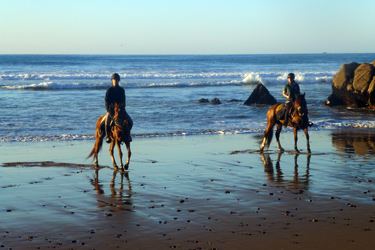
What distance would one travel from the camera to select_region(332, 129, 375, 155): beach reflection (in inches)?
619

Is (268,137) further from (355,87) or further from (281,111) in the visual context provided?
(355,87)

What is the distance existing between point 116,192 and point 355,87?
23576 mm

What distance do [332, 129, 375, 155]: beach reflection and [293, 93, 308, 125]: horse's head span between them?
1.56 metres

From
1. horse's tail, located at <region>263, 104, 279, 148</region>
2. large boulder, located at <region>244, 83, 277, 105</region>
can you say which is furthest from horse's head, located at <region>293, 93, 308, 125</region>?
large boulder, located at <region>244, 83, 277, 105</region>

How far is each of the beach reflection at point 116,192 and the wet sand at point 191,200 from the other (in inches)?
0.9

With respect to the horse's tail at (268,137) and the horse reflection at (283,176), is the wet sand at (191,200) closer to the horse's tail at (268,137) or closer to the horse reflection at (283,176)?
the horse reflection at (283,176)

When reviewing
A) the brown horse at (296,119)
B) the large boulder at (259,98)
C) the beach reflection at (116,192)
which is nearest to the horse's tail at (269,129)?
the brown horse at (296,119)

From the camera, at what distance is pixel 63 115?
25.6 meters

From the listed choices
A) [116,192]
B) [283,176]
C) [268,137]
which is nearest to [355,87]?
[268,137]

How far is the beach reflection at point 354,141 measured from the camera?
15734 mm

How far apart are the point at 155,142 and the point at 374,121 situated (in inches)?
468

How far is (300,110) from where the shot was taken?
15336 mm

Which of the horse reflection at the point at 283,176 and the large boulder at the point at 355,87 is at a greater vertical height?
the large boulder at the point at 355,87

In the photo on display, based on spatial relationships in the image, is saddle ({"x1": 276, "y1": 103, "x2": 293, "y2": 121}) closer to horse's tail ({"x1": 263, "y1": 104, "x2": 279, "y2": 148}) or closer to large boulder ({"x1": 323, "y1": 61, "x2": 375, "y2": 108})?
horse's tail ({"x1": 263, "y1": 104, "x2": 279, "y2": 148})
